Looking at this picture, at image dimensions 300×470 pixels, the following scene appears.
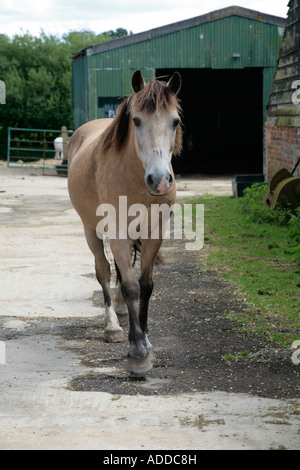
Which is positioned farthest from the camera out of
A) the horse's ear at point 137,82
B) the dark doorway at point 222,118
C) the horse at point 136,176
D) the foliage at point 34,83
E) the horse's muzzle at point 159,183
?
the foliage at point 34,83

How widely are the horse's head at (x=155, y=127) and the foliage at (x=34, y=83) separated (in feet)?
93.3

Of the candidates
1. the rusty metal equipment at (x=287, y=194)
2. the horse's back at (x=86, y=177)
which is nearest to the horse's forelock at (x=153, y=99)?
the horse's back at (x=86, y=177)

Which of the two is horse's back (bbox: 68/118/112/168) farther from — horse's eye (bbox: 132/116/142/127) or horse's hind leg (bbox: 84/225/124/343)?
horse's eye (bbox: 132/116/142/127)

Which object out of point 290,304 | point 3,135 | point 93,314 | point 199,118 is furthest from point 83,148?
point 3,135

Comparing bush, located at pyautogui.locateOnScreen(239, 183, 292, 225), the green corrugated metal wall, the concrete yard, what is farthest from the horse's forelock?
the green corrugated metal wall

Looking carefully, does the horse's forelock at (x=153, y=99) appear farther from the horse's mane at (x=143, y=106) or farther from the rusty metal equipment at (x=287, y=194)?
the rusty metal equipment at (x=287, y=194)

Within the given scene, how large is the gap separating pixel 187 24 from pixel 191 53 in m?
0.87

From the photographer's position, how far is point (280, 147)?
41.3 feet

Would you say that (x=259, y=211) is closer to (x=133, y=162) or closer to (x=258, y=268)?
(x=258, y=268)

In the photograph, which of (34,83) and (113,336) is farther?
(34,83)

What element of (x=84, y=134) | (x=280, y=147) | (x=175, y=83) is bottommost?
(x=280, y=147)

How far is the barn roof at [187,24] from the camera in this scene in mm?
19791

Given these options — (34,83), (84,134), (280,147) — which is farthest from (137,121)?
(34,83)

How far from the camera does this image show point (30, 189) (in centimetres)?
1762
